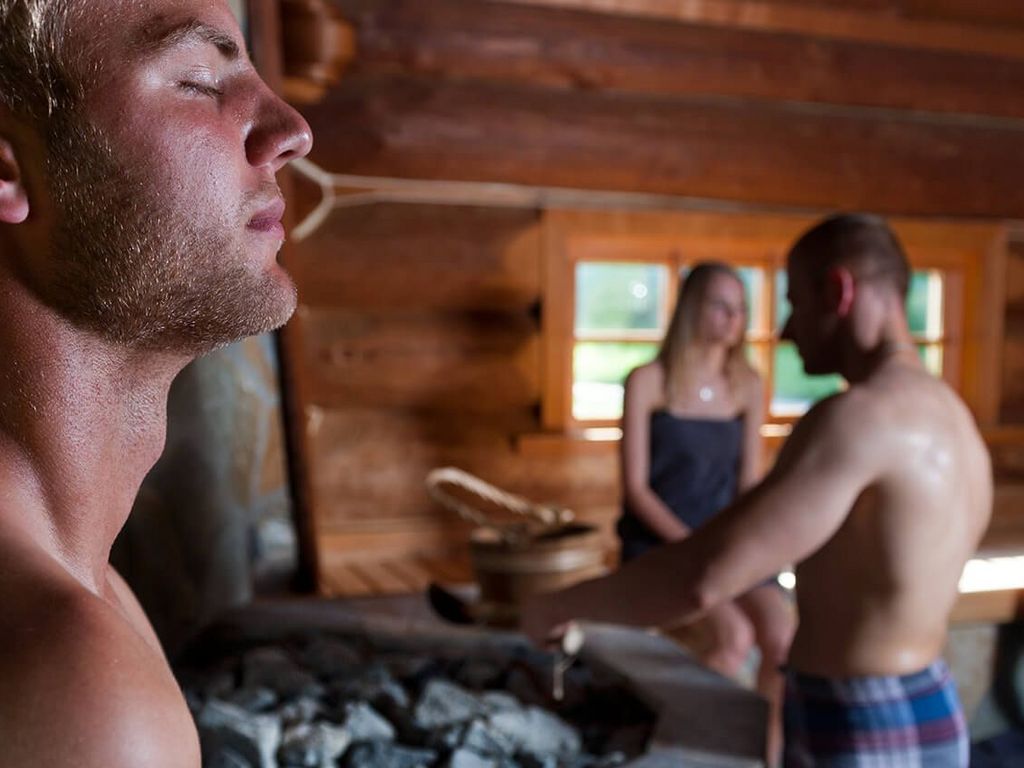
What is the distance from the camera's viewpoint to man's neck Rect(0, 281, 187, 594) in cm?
74

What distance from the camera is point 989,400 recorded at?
5.19m

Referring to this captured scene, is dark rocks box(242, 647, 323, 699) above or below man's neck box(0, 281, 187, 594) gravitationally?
below

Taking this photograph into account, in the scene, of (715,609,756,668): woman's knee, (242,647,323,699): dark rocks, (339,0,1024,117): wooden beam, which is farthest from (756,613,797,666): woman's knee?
(339,0,1024,117): wooden beam

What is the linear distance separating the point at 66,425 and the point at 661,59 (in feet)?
12.8

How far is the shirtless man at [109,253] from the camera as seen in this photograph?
71 centimetres

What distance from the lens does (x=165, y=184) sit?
0.75 metres

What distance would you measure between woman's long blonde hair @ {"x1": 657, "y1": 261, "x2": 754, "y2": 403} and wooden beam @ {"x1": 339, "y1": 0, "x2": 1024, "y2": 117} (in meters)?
1.54

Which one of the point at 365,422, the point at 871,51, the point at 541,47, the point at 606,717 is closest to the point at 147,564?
the point at 606,717

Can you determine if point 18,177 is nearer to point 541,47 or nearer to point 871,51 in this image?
point 541,47

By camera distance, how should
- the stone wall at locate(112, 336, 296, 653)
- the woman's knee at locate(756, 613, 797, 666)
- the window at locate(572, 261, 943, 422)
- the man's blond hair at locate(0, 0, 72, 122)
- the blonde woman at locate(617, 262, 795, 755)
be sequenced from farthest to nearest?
the window at locate(572, 261, 943, 422)
the blonde woman at locate(617, 262, 795, 755)
the woman's knee at locate(756, 613, 797, 666)
the stone wall at locate(112, 336, 296, 653)
the man's blond hair at locate(0, 0, 72, 122)

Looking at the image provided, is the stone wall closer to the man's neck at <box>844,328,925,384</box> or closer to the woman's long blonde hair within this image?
the woman's long blonde hair

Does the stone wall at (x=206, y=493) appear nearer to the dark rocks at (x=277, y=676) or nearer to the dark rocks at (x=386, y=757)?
the dark rocks at (x=277, y=676)

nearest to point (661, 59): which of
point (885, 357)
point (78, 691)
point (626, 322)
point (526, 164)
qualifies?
point (526, 164)

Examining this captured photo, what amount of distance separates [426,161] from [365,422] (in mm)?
1303
